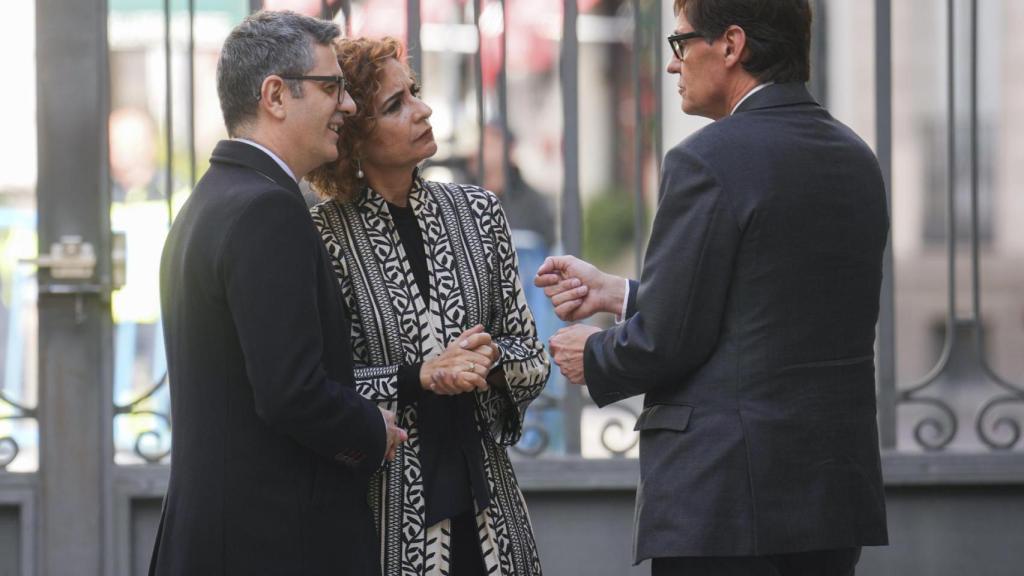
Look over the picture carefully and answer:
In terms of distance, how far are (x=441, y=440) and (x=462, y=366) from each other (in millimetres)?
230

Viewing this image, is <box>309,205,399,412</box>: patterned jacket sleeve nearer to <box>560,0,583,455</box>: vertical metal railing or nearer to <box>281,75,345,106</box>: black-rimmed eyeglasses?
<box>281,75,345,106</box>: black-rimmed eyeglasses

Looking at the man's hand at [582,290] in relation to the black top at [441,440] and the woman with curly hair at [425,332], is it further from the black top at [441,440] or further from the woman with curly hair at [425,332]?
the black top at [441,440]

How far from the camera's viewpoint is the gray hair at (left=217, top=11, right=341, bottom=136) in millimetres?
2734

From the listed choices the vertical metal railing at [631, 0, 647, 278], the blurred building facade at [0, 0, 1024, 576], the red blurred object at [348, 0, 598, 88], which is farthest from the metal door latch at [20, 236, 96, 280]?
the vertical metal railing at [631, 0, 647, 278]

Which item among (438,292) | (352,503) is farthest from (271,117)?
(352,503)

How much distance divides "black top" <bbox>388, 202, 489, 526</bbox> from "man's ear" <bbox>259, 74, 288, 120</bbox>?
1.38 feet

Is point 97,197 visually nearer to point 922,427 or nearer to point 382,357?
point 382,357

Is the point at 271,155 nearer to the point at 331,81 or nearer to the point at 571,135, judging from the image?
the point at 331,81

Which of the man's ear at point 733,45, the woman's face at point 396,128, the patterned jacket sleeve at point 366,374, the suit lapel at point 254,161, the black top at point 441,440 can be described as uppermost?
the man's ear at point 733,45

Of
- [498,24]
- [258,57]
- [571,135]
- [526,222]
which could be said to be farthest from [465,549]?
[498,24]

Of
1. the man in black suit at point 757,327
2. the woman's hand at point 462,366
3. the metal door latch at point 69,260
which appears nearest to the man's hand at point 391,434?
the woman's hand at point 462,366

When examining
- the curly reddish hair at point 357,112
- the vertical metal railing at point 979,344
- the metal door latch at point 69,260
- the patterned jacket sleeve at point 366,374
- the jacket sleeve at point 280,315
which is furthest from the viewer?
the vertical metal railing at point 979,344

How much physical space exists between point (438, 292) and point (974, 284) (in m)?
2.50

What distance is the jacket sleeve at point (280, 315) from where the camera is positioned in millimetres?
2529
